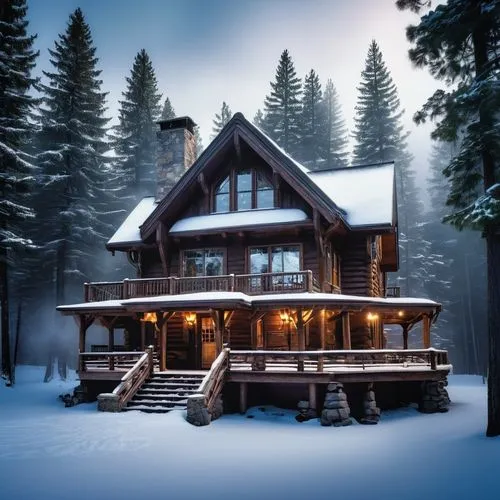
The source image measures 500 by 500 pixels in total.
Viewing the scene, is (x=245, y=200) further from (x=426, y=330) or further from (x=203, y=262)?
(x=426, y=330)

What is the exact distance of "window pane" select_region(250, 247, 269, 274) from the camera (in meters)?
22.2

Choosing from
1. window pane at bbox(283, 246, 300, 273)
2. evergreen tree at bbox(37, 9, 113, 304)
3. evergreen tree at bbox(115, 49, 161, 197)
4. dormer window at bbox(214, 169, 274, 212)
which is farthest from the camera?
evergreen tree at bbox(115, 49, 161, 197)

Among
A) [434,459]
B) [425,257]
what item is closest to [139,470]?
[434,459]

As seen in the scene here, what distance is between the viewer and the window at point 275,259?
2191 centimetres

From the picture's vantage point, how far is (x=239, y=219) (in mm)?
22141

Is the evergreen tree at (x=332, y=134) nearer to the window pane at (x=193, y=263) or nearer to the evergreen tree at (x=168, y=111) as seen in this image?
the evergreen tree at (x=168, y=111)

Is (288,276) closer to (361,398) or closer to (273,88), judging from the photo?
(361,398)

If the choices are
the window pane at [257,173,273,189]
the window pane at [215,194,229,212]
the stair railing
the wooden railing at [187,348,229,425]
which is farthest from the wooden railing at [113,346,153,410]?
the window pane at [257,173,273,189]

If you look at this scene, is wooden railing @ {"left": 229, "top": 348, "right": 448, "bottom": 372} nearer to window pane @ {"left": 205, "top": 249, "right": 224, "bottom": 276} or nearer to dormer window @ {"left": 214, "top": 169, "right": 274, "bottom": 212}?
window pane @ {"left": 205, "top": 249, "right": 224, "bottom": 276}

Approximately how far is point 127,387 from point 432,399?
11.2 meters

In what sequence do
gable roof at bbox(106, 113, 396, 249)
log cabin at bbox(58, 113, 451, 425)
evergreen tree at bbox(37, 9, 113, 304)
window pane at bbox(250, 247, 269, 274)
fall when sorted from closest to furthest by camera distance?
log cabin at bbox(58, 113, 451, 425)
gable roof at bbox(106, 113, 396, 249)
window pane at bbox(250, 247, 269, 274)
evergreen tree at bbox(37, 9, 113, 304)

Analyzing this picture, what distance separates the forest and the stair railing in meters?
10.5

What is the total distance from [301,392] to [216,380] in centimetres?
344

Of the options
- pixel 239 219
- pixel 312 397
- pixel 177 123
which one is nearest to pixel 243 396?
pixel 312 397
